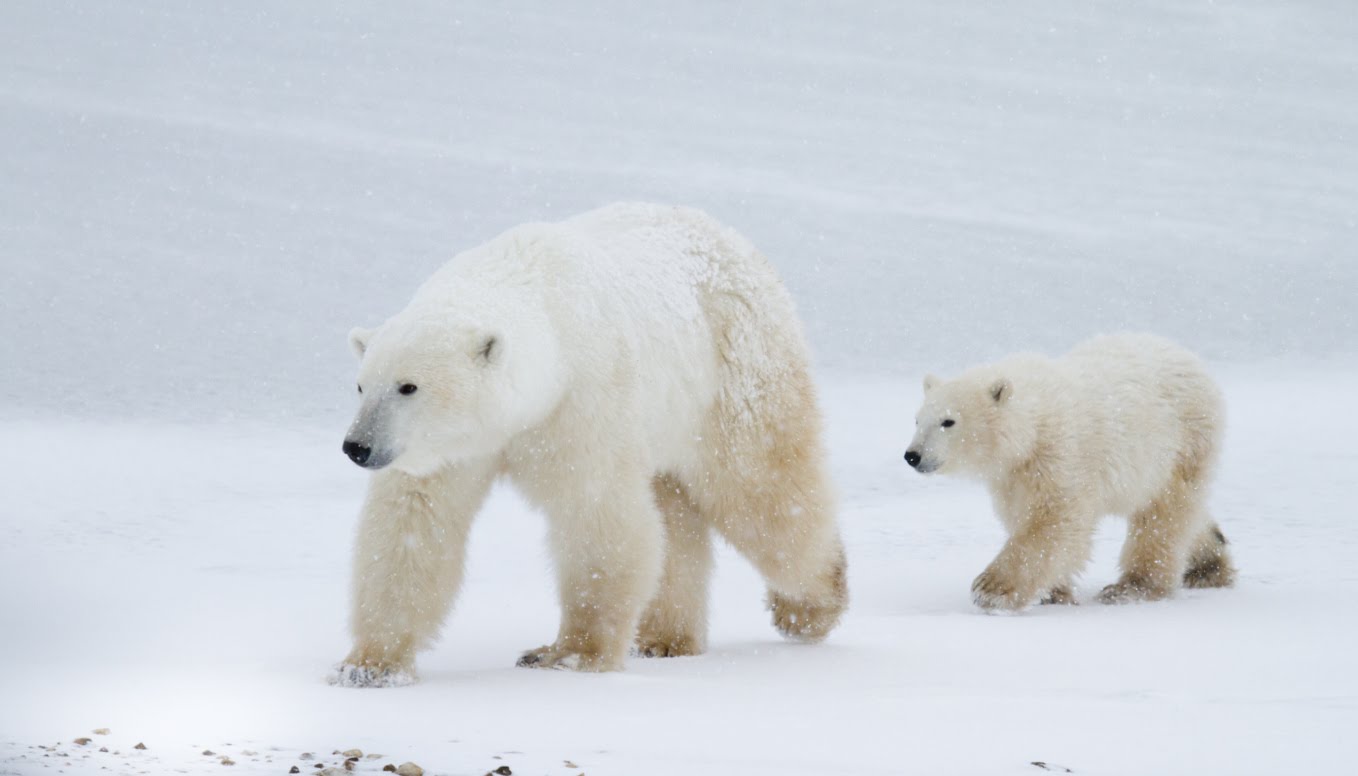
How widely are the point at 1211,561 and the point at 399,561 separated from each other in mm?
4031

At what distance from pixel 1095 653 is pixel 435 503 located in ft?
6.76

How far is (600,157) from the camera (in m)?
14.4

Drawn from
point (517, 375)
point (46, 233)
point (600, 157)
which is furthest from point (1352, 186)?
point (517, 375)

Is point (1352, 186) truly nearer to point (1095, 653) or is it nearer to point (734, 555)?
point (734, 555)

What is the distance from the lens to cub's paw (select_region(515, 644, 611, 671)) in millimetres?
3818

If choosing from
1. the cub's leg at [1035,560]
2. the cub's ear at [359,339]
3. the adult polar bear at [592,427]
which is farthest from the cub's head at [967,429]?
the cub's ear at [359,339]

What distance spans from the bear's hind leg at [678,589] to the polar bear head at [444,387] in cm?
112

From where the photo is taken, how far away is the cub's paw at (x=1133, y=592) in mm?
6262

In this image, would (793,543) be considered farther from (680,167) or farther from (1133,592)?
(680,167)

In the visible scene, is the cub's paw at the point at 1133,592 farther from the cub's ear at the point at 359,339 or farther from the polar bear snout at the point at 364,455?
the polar bear snout at the point at 364,455

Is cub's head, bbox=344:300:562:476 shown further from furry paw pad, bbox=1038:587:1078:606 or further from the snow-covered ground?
furry paw pad, bbox=1038:587:1078:606

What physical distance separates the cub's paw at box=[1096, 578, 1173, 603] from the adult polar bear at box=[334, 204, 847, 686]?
2.08 meters

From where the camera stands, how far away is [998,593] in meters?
5.86

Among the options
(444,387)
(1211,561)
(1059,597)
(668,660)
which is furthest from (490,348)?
(1211,561)
